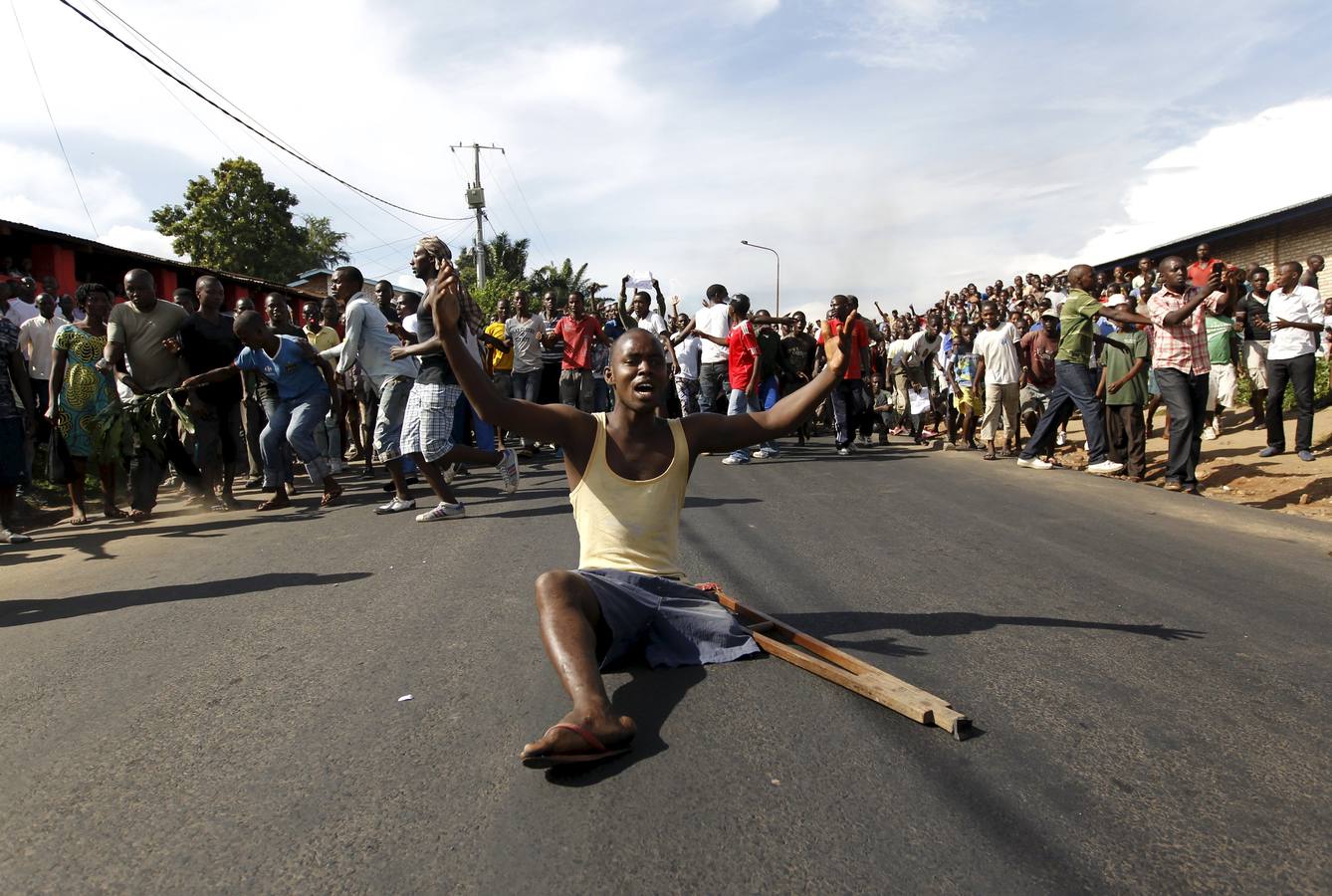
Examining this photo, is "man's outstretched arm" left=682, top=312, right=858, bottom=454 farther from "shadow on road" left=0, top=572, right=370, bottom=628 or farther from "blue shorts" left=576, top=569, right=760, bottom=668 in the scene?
"shadow on road" left=0, top=572, right=370, bottom=628

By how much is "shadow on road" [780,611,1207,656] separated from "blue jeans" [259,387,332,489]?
5.30 meters

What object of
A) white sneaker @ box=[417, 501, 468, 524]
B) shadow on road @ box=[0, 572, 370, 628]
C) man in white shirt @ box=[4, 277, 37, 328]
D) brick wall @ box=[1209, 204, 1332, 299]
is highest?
brick wall @ box=[1209, 204, 1332, 299]

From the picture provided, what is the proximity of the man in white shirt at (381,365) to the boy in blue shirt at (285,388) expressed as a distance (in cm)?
47

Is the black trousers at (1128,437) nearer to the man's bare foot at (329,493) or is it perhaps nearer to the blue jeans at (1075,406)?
the blue jeans at (1075,406)

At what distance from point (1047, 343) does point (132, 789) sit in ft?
35.2

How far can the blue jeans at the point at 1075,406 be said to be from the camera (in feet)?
29.8

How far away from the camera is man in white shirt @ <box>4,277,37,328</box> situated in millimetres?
10516

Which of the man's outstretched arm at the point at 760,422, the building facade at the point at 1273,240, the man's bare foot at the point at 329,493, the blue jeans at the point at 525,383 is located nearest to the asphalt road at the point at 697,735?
the man's outstretched arm at the point at 760,422

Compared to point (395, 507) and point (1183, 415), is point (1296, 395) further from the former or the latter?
point (395, 507)

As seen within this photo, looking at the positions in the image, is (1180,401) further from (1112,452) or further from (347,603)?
(347,603)

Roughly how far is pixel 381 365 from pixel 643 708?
5.67m

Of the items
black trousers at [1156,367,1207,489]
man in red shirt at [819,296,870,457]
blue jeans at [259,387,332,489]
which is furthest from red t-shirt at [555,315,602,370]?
black trousers at [1156,367,1207,489]

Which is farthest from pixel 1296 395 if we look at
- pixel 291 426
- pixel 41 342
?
pixel 41 342

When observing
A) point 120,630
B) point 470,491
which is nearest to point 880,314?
point 470,491
